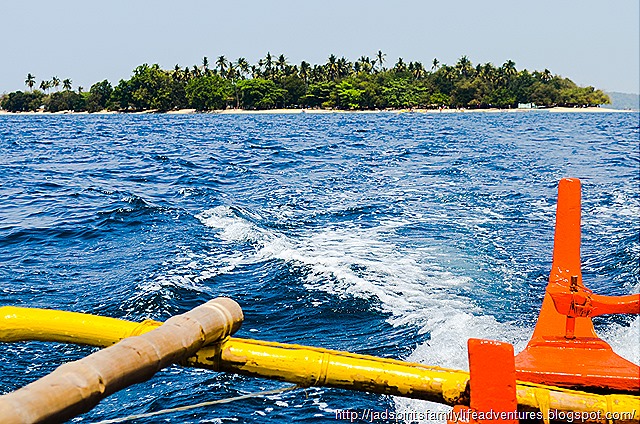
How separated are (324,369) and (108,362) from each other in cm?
98

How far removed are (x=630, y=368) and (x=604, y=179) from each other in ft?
53.9

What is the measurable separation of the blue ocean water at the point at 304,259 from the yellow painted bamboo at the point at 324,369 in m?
1.55

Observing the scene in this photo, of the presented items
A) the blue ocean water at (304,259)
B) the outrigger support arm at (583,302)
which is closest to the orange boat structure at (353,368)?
the outrigger support arm at (583,302)

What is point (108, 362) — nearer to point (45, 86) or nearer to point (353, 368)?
point (353, 368)

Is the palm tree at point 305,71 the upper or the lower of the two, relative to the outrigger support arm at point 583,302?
upper

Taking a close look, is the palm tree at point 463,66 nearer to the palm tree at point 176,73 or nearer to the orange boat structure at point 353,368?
the palm tree at point 176,73

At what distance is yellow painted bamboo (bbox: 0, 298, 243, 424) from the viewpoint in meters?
1.79

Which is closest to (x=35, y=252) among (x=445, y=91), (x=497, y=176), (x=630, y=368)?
(x=630, y=368)

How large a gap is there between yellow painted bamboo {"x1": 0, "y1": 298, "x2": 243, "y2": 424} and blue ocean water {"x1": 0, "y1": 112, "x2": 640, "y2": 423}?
177cm

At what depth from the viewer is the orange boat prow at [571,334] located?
3.78 m

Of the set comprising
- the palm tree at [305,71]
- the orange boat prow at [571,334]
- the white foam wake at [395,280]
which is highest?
the palm tree at [305,71]

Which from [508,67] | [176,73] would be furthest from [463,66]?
[176,73]

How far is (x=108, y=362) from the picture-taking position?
2098 mm

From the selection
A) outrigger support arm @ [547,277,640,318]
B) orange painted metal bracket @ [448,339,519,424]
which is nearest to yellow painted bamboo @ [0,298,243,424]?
orange painted metal bracket @ [448,339,519,424]
